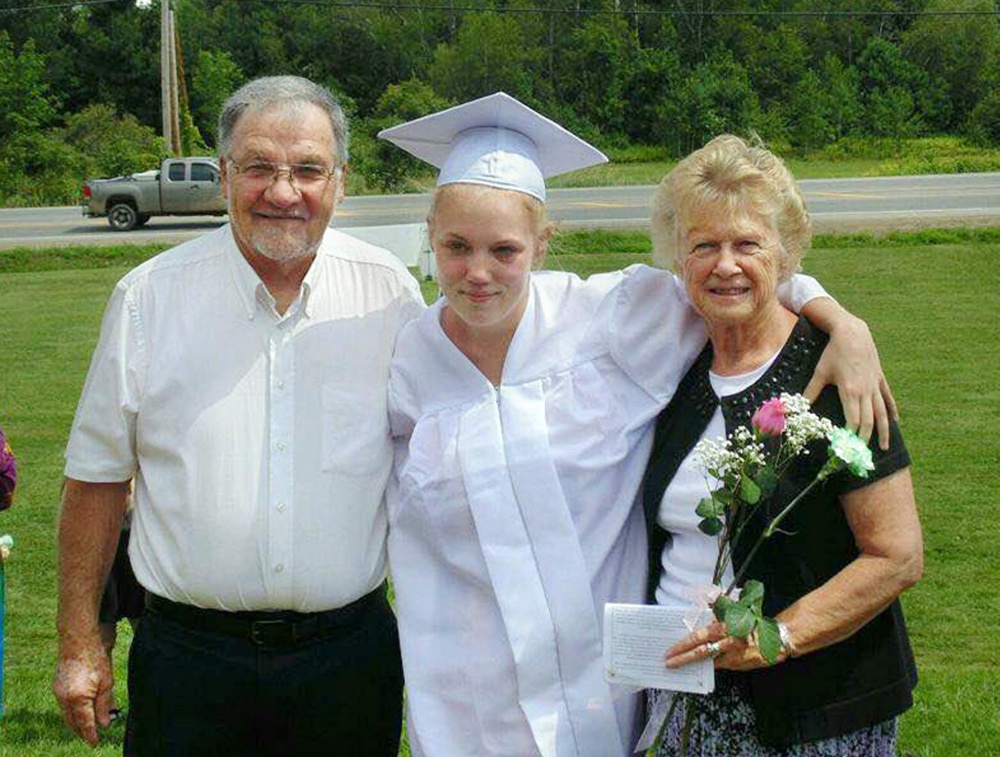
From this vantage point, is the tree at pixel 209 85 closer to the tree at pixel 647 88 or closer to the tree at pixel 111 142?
the tree at pixel 111 142

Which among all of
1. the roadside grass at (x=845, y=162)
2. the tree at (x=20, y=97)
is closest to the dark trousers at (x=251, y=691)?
the roadside grass at (x=845, y=162)

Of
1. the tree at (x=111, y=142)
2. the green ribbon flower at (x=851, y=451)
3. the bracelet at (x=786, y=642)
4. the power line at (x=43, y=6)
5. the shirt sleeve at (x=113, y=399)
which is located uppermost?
the green ribbon flower at (x=851, y=451)

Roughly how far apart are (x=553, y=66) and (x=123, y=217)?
92.1ft

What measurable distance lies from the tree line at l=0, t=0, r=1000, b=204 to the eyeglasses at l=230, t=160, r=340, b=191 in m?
31.9

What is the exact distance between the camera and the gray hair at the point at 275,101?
125 inches

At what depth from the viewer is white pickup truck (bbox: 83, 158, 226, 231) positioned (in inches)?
977

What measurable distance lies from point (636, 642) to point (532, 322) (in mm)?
840

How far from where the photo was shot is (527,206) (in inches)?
122

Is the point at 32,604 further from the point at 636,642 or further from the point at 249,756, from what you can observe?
the point at 636,642

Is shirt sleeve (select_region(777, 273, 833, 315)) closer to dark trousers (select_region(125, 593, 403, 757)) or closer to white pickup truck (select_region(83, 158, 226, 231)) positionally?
dark trousers (select_region(125, 593, 403, 757))

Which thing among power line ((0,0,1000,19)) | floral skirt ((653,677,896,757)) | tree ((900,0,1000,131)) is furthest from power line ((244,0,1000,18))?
floral skirt ((653,677,896,757))

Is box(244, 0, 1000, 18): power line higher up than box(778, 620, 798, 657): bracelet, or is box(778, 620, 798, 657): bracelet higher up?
box(778, 620, 798, 657): bracelet

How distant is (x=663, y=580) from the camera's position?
9.71 ft

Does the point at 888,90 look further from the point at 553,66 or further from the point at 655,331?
the point at 655,331
